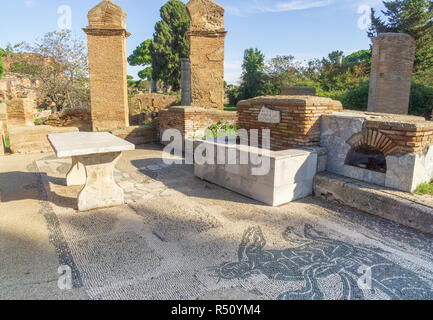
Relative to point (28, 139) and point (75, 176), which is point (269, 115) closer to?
point (75, 176)

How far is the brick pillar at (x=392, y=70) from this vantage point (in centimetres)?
1066

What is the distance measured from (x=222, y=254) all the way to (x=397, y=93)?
36.0 feet

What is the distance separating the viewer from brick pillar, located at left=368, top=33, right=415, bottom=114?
10.7 m

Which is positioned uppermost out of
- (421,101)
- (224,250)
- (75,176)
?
(421,101)

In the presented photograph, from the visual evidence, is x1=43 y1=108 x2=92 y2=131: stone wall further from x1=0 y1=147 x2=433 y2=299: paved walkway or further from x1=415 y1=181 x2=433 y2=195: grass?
x1=415 y1=181 x2=433 y2=195: grass

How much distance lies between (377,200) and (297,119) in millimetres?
1619

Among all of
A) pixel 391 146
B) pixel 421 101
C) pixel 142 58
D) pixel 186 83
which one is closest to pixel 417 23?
pixel 421 101

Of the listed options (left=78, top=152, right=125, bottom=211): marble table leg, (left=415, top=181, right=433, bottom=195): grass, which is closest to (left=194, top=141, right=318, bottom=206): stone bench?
(left=415, top=181, right=433, bottom=195): grass

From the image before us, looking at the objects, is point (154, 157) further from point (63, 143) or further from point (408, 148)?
point (408, 148)

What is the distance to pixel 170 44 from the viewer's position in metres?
25.0

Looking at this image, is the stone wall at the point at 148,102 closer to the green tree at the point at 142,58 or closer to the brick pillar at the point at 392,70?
the brick pillar at the point at 392,70

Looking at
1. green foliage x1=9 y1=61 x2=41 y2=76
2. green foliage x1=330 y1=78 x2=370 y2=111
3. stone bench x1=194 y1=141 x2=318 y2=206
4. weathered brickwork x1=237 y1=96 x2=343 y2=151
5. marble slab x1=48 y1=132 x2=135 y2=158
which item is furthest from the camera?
green foliage x1=9 y1=61 x2=41 y2=76

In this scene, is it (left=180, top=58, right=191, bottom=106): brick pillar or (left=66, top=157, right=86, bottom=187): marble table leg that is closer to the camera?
(left=66, top=157, right=86, bottom=187): marble table leg
